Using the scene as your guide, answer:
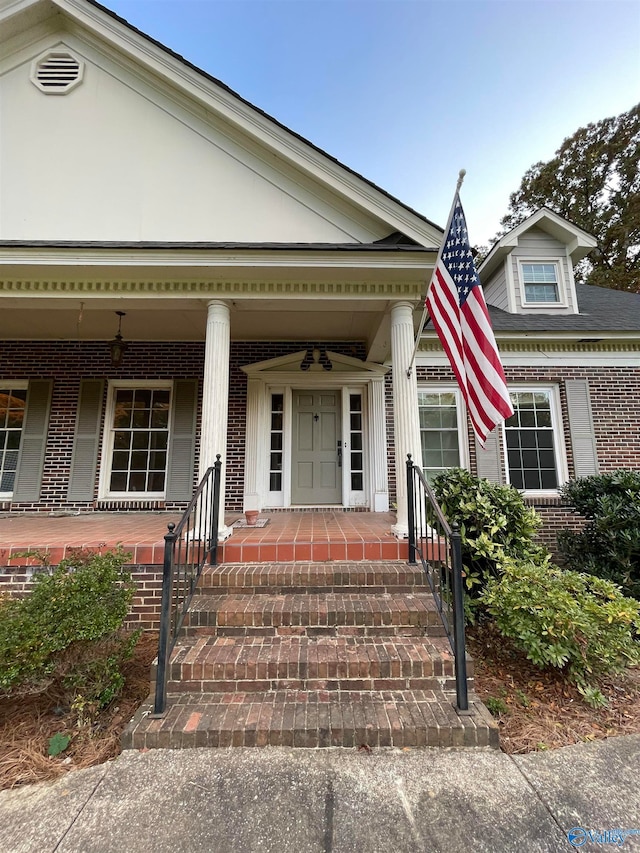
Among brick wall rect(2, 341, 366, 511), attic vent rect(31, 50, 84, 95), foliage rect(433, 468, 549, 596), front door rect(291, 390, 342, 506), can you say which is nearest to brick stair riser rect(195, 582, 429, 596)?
foliage rect(433, 468, 549, 596)

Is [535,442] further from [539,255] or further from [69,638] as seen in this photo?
[69,638]

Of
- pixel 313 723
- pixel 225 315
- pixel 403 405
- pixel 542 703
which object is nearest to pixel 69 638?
pixel 313 723

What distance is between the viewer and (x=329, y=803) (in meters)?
1.65


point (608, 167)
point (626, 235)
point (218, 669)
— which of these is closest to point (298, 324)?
point (218, 669)

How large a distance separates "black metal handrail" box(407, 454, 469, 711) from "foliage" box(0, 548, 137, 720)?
7.05ft

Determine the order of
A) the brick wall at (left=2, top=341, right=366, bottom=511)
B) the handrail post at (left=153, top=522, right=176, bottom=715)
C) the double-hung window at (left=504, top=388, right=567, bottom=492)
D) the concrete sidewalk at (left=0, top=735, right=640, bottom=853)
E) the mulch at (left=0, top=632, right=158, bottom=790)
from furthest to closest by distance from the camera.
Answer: the double-hung window at (left=504, top=388, right=567, bottom=492), the brick wall at (left=2, top=341, right=366, bottom=511), the handrail post at (left=153, top=522, right=176, bottom=715), the mulch at (left=0, top=632, right=158, bottom=790), the concrete sidewalk at (left=0, top=735, right=640, bottom=853)

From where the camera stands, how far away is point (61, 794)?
5.75ft

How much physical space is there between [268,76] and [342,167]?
24.9ft

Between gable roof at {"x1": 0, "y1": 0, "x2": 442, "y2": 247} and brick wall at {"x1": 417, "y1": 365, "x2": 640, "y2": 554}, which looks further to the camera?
A: brick wall at {"x1": 417, "y1": 365, "x2": 640, "y2": 554}

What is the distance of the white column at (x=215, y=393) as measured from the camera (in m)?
3.84

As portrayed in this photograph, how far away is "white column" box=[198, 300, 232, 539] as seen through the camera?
12.6ft

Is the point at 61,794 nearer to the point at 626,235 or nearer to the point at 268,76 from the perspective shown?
the point at 268,76

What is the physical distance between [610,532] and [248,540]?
4.03m

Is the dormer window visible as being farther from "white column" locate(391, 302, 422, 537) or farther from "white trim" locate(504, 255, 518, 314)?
"white column" locate(391, 302, 422, 537)
